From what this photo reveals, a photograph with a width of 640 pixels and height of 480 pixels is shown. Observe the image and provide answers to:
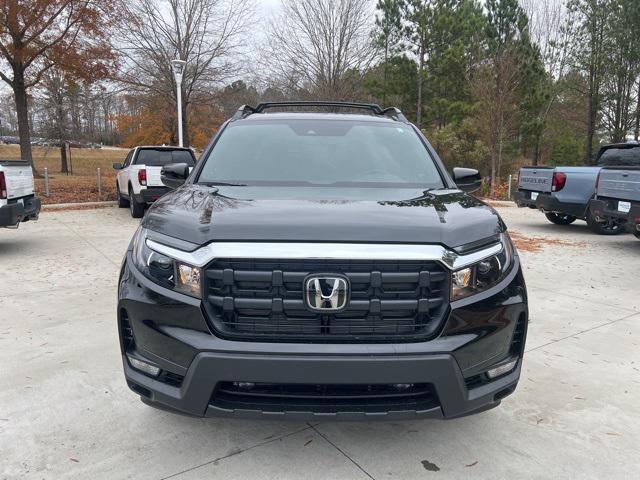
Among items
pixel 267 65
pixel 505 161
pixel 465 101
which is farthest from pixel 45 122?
pixel 505 161

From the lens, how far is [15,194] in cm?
704

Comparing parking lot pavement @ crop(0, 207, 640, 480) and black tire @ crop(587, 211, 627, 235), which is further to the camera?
black tire @ crop(587, 211, 627, 235)

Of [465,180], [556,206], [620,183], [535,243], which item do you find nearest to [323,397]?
[465,180]

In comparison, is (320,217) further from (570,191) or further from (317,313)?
(570,191)

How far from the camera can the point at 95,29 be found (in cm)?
1500

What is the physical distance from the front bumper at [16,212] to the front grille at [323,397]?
6076 millimetres

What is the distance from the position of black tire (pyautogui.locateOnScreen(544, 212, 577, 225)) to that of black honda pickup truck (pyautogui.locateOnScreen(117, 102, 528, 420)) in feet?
32.9

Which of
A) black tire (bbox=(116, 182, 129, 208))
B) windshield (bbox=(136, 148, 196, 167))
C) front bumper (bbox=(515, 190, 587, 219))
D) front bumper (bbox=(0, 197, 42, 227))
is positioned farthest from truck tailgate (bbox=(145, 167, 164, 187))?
front bumper (bbox=(515, 190, 587, 219))

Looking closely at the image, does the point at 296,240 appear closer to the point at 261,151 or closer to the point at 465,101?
the point at 261,151

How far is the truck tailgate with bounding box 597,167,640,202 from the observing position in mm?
7286

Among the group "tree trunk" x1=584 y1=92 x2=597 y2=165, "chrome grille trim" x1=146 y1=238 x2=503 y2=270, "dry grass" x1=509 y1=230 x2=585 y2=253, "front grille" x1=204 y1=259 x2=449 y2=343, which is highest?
"tree trunk" x1=584 y1=92 x2=597 y2=165

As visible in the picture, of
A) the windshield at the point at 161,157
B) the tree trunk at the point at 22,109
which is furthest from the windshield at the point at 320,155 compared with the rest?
the tree trunk at the point at 22,109

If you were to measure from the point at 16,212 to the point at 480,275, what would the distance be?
22.4ft

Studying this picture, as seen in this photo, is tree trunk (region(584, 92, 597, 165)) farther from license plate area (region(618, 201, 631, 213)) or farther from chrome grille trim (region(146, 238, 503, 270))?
chrome grille trim (region(146, 238, 503, 270))
